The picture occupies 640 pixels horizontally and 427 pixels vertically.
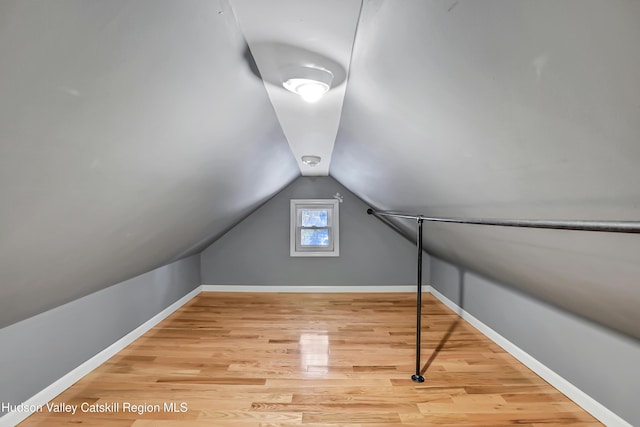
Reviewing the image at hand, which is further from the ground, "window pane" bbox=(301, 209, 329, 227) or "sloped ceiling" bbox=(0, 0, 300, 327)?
"sloped ceiling" bbox=(0, 0, 300, 327)

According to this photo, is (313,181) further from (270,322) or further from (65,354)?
(65,354)

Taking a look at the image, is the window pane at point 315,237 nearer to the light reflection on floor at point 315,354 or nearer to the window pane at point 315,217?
the window pane at point 315,217

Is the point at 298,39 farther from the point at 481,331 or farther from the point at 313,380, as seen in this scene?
the point at 481,331

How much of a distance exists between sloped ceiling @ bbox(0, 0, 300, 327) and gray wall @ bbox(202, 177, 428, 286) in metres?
2.45

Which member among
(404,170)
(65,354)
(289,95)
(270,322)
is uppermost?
(289,95)

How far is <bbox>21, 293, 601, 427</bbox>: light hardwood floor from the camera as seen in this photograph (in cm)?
173

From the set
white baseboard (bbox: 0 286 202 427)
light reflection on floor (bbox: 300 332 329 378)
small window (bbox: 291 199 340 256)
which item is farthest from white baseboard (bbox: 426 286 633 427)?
white baseboard (bbox: 0 286 202 427)

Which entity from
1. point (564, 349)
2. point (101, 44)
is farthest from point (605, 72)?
point (564, 349)

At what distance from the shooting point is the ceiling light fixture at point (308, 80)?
1.28 meters

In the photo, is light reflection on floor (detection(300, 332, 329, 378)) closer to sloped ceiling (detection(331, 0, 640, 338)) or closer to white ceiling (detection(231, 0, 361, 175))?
sloped ceiling (detection(331, 0, 640, 338))

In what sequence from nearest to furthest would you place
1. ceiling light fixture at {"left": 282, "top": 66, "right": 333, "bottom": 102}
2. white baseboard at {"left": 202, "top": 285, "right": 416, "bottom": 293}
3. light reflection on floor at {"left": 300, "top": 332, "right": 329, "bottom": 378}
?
ceiling light fixture at {"left": 282, "top": 66, "right": 333, "bottom": 102}
light reflection on floor at {"left": 300, "top": 332, "right": 329, "bottom": 378}
white baseboard at {"left": 202, "top": 285, "right": 416, "bottom": 293}

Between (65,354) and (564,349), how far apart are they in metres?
3.06

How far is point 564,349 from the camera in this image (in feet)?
6.31

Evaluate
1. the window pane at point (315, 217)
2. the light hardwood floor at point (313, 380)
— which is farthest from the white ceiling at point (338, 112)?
the window pane at point (315, 217)
